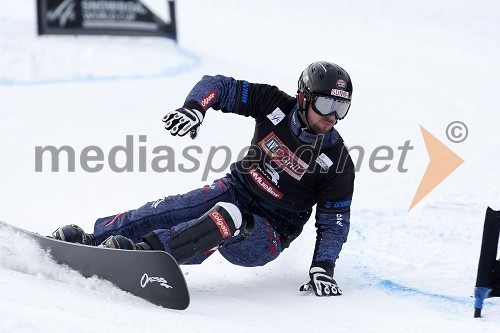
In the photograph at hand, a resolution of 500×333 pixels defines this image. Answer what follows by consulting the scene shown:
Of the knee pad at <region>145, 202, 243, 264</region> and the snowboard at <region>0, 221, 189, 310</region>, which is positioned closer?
the snowboard at <region>0, 221, 189, 310</region>

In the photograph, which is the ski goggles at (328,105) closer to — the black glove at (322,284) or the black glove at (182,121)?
the black glove at (182,121)

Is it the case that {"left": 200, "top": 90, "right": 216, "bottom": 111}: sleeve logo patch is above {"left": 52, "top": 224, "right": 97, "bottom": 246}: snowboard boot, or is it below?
above

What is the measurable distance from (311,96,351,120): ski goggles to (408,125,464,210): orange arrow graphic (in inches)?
83.7

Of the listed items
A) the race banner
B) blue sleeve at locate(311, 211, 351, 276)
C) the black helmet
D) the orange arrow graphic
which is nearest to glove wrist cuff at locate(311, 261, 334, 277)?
blue sleeve at locate(311, 211, 351, 276)

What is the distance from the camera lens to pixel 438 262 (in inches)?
181

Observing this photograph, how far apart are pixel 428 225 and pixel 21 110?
4.56m

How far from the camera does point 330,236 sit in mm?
3994

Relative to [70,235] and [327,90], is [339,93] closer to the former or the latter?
[327,90]

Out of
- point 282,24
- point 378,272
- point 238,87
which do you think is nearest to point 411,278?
point 378,272

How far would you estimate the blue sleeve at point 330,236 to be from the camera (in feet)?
12.8

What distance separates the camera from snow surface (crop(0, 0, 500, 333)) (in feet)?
10.4

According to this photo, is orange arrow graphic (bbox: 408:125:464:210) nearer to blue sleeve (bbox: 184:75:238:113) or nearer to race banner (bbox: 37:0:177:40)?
blue sleeve (bbox: 184:75:238:113)

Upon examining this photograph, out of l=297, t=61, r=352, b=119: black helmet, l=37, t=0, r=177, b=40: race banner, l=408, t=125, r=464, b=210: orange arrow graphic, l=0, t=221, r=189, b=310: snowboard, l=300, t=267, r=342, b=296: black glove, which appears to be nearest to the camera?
l=0, t=221, r=189, b=310: snowboard

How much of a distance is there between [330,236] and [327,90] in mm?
776
